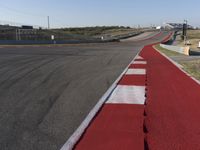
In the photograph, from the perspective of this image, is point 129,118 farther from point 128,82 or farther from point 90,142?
point 128,82

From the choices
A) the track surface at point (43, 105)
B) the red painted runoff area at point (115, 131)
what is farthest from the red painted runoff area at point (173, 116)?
the track surface at point (43, 105)

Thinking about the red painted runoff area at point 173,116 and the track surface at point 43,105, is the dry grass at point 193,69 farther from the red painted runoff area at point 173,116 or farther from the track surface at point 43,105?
the track surface at point 43,105

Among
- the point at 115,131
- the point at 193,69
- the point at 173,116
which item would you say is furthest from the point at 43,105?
the point at 193,69

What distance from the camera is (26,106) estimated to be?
24.0 ft

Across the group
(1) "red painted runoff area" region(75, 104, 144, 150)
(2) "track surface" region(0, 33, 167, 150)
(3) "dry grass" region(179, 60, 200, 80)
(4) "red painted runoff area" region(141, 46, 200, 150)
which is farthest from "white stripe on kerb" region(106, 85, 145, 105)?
(3) "dry grass" region(179, 60, 200, 80)

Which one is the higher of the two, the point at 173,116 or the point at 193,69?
the point at 173,116

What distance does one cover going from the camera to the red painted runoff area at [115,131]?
193 inches

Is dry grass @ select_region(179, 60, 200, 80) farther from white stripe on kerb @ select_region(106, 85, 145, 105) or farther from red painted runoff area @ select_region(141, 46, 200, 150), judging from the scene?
white stripe on kerb @ select_region(106, 85, 145, 105)

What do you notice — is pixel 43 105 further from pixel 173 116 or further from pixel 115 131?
pixel 173 116

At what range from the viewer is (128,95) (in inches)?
351

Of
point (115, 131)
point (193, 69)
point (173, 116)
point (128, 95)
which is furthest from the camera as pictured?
point (193, 69)

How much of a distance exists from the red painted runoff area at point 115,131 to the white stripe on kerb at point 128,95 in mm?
753

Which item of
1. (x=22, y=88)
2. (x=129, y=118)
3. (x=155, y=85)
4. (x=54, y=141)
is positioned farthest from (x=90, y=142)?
(x=155, y=85)

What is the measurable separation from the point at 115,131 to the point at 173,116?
1.64m
